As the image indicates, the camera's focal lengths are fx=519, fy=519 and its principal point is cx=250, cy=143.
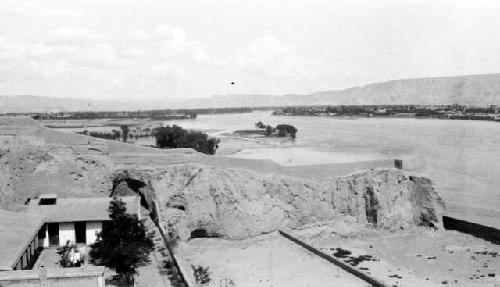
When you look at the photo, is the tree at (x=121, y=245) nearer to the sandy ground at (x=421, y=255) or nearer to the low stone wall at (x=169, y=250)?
the low stone wall at (x=169, y=250)

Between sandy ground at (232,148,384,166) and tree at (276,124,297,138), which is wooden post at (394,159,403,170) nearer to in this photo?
sandy ground at (232,148,384,166)

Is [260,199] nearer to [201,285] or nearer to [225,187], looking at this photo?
[225,187]

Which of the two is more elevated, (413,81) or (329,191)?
(413,81)

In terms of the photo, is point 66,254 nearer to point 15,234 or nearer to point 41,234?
point 15,234

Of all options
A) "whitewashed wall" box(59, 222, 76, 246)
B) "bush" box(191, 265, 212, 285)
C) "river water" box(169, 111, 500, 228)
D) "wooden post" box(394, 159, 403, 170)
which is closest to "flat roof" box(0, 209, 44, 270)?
"whitewashed wall" box(59, 222, 76, 246)

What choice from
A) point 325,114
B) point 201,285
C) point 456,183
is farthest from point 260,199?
point 325,114

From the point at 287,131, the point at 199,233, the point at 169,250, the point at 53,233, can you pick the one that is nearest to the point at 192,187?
the point at 199,233

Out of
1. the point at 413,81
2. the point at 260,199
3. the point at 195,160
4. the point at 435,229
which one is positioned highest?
the point at 413,81
